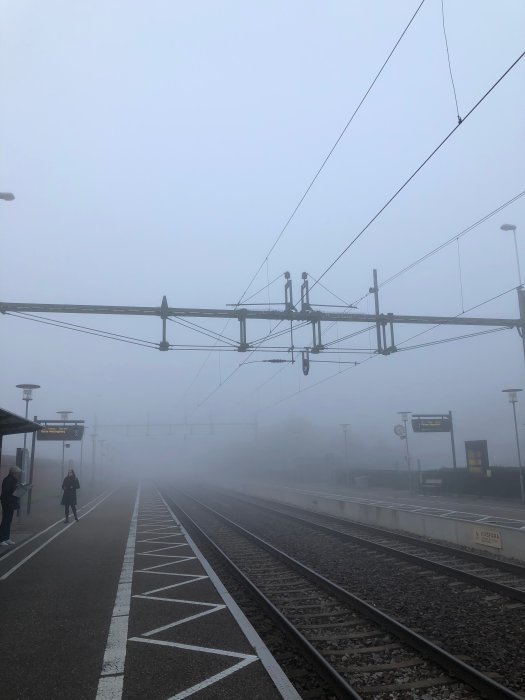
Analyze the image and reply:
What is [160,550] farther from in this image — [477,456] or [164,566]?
[477,456]

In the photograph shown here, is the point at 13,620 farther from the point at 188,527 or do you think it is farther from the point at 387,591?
the point at 188,527

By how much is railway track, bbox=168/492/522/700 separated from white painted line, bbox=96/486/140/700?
192 centimetres

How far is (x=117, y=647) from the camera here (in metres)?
6.05

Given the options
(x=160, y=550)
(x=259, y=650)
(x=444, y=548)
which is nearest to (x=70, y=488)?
(x=160, y=550)

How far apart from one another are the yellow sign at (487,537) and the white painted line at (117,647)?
7.66 meters

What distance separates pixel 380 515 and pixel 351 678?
43.1 feet

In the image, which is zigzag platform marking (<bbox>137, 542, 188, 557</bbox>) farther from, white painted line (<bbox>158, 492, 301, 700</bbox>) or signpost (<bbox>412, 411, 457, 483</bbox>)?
signpost (<bbox>412, 411, 457, 483</bbox>)

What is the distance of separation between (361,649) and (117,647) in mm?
2680

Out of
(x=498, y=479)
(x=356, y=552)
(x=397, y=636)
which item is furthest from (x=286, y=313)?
(x=498, y=479)

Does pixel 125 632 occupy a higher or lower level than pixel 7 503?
lower

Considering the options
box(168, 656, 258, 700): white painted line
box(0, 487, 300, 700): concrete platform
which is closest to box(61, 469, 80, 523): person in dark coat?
box(0, 487, 300, 700): concrete platform

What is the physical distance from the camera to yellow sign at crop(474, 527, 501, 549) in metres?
12.0

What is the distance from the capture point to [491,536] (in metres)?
12.2

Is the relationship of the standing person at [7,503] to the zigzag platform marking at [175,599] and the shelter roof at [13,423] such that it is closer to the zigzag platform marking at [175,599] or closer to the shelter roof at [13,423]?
the shelter roof at [13,423]
